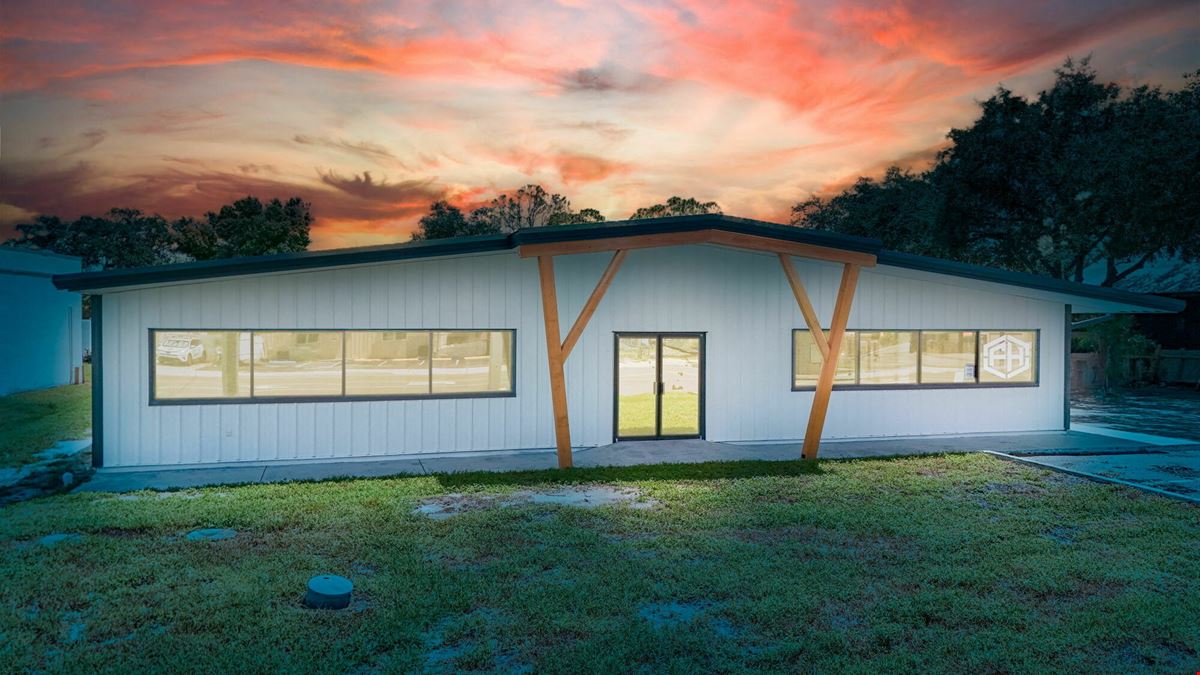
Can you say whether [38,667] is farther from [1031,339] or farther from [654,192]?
[654,192]

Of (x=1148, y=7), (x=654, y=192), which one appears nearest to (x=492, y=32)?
(x=1148, y=7)

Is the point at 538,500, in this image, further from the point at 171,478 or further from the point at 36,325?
the point at 36,325

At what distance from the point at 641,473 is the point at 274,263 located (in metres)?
5.69

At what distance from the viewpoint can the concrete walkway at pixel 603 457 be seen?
394 inches

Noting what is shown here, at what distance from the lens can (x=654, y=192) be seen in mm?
45688

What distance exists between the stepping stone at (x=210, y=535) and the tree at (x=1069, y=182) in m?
26.9

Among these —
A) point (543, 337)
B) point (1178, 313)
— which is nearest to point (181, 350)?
point (543, 337)

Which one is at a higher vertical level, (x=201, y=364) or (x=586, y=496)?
(x=201, y=364)

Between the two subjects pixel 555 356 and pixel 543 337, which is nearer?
pixel 555 356

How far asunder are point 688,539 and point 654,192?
39.8 meters

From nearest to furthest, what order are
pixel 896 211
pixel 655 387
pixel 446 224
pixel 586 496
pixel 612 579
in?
1. pixel 612 579
2. pixel 586 496
3. pixel 655 387
4. pixel 896 211
5. pixel 446 224

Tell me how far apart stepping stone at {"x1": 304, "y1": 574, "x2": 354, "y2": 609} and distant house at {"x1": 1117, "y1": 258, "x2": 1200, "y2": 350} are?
2989 cm

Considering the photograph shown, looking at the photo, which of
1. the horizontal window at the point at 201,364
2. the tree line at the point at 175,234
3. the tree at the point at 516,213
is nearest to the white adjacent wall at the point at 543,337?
the horizontal window at the point at 201,364

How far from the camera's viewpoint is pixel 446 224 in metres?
49.2
